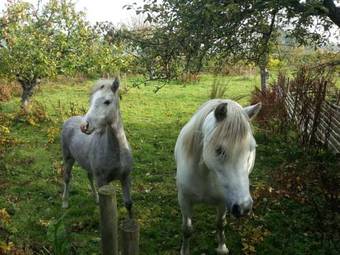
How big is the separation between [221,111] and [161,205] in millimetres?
3295

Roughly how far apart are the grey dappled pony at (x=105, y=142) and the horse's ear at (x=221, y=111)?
205cm

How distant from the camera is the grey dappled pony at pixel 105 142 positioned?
4.52 m

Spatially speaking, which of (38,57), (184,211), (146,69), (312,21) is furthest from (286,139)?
(38,57)

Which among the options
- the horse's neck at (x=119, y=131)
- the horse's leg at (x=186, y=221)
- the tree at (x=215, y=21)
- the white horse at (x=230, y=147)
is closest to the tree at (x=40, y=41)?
the tree at (x=215, y=21)

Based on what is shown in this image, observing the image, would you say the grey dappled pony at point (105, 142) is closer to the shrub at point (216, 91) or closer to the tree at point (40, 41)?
the shrub at point (216, 91)

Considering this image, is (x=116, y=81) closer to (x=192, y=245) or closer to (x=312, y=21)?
(x=192, y=245)

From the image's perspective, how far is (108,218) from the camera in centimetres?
263

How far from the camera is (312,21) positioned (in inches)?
264

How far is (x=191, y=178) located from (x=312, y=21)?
457cm

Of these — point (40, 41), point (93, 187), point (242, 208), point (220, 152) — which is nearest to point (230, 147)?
point (220, 152)

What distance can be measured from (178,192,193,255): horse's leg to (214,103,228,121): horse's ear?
4.58 feet

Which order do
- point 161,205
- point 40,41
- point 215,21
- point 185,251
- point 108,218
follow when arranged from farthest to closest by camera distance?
1. point 40,41
2. point 161,205
3. point 215,21
4. point 185,251
5. point 108,218

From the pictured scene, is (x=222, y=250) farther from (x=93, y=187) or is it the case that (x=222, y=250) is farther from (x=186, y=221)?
(x=93, y=187)

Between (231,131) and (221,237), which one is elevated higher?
(231,131)
